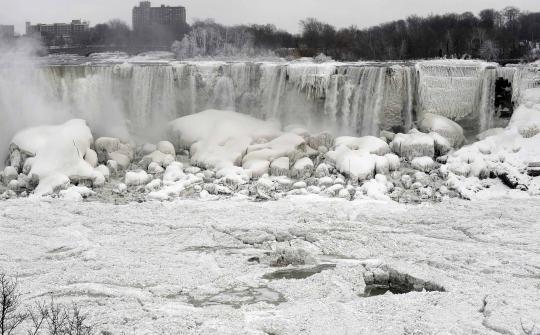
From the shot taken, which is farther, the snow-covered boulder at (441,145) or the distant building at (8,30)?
the distant building at (8,30)

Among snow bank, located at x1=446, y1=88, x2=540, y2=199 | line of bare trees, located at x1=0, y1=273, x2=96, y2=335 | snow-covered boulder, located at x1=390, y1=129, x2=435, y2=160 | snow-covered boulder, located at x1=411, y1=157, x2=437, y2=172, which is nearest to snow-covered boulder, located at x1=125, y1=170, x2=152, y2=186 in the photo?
snow-covered boulder, located at x1=390, y1=129, x2=435, y2=160

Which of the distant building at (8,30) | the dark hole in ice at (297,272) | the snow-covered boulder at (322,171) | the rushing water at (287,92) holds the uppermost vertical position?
the distant building at (8,30)

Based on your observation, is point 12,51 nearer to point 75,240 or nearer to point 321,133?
point 321,133

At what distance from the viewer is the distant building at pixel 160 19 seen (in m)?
51.2

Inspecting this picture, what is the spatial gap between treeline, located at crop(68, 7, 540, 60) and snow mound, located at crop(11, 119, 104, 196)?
2273cm

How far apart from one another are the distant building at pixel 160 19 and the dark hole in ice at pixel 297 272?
43947 millimetres

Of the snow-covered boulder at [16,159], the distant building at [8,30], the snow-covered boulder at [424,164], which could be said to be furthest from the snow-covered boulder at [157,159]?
the distant building at [8,30]

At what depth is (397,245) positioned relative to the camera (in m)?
10.2

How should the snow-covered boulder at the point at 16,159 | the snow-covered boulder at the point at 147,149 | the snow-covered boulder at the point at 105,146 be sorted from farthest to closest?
the snow-covered boulder at the point at 147,149 → the snow-covered boulder at the point at 105,146 → the snow-covered boulder at the point at 16,159

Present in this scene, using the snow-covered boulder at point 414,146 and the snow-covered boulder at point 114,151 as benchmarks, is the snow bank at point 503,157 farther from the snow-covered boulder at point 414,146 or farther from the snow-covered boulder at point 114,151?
the snow-covered boulder at point 114,151

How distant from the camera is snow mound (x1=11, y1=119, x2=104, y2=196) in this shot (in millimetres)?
14172

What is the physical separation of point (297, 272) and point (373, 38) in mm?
32567

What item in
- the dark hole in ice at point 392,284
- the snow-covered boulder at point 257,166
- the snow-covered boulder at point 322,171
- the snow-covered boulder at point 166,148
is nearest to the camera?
the dark hole in ice at point 392,284

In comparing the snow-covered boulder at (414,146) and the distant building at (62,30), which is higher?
the distant building at (62,30)
